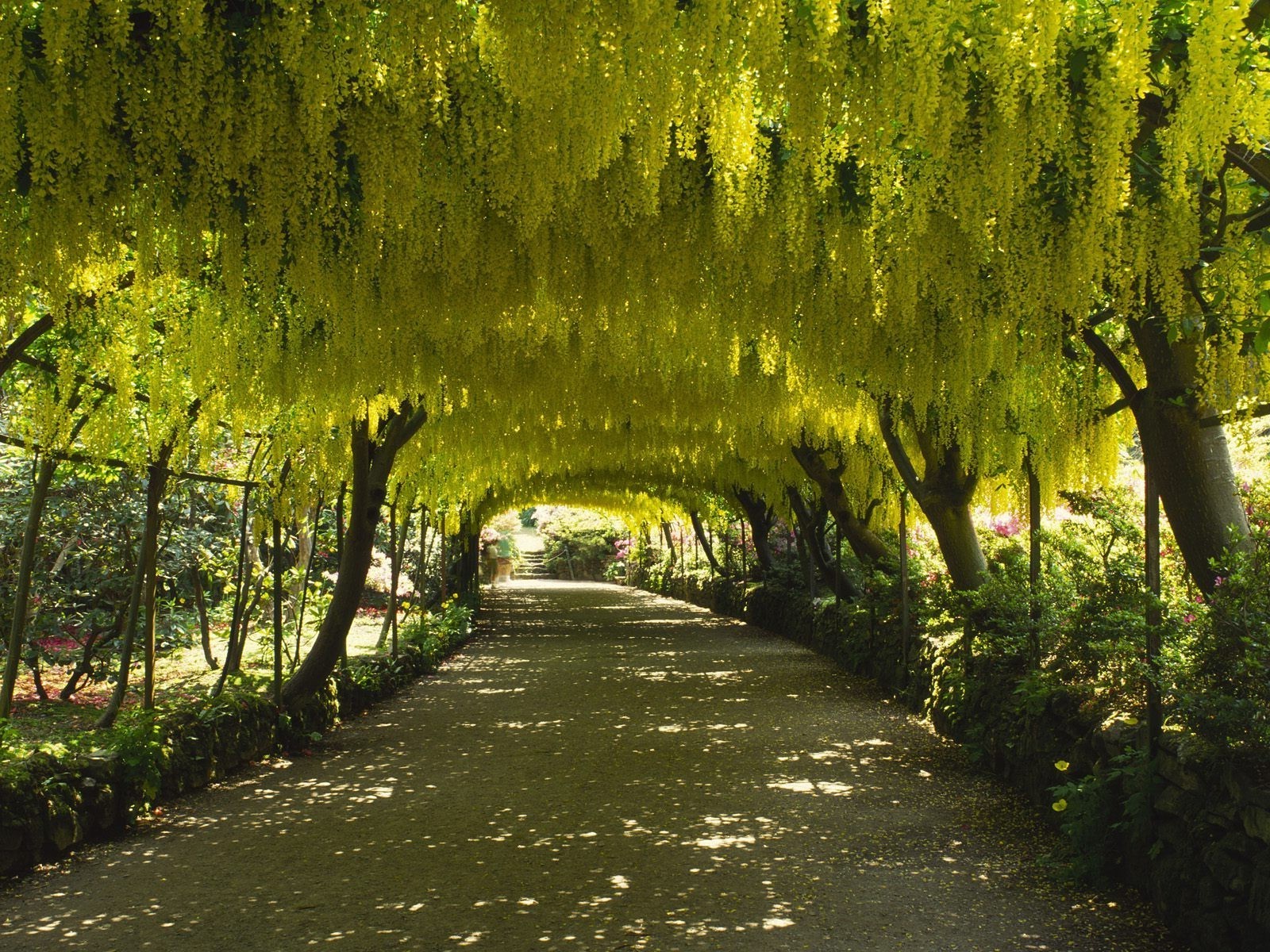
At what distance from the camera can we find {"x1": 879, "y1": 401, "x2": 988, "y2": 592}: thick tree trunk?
704 cm

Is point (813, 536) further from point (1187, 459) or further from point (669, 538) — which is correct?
point (669, 538)

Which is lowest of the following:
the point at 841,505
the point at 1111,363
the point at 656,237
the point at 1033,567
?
the point at 1033,567

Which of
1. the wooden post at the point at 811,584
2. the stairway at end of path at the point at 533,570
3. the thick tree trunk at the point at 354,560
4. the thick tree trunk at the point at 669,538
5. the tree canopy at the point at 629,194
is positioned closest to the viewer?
the tree canopy at the point at 629,194

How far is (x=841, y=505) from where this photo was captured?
1030cm

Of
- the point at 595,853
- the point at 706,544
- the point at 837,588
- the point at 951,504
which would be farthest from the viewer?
the point at 706,544

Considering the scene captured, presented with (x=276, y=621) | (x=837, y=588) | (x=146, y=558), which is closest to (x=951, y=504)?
(x=276, y=621)

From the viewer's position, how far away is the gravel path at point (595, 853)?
3.18 metres

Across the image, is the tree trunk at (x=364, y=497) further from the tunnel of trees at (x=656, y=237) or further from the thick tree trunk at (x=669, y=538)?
the thick tree trunk at (x=669, y=538)

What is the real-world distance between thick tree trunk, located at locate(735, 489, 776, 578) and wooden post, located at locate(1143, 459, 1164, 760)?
41.2 ft

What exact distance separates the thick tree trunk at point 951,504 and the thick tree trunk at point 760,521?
9086mm

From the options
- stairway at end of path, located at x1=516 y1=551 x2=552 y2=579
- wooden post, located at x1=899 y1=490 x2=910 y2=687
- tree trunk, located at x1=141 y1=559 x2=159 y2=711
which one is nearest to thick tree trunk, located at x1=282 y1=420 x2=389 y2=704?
tree trunk, located at x1=141 y1=559 x2=159 y2=711

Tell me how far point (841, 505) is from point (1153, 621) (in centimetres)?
676

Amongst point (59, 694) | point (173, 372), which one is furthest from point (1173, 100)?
point (59, 694)

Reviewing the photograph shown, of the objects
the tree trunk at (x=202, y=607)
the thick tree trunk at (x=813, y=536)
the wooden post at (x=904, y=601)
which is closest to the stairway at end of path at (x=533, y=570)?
the thick tree trunk at (x=813, y=536)
